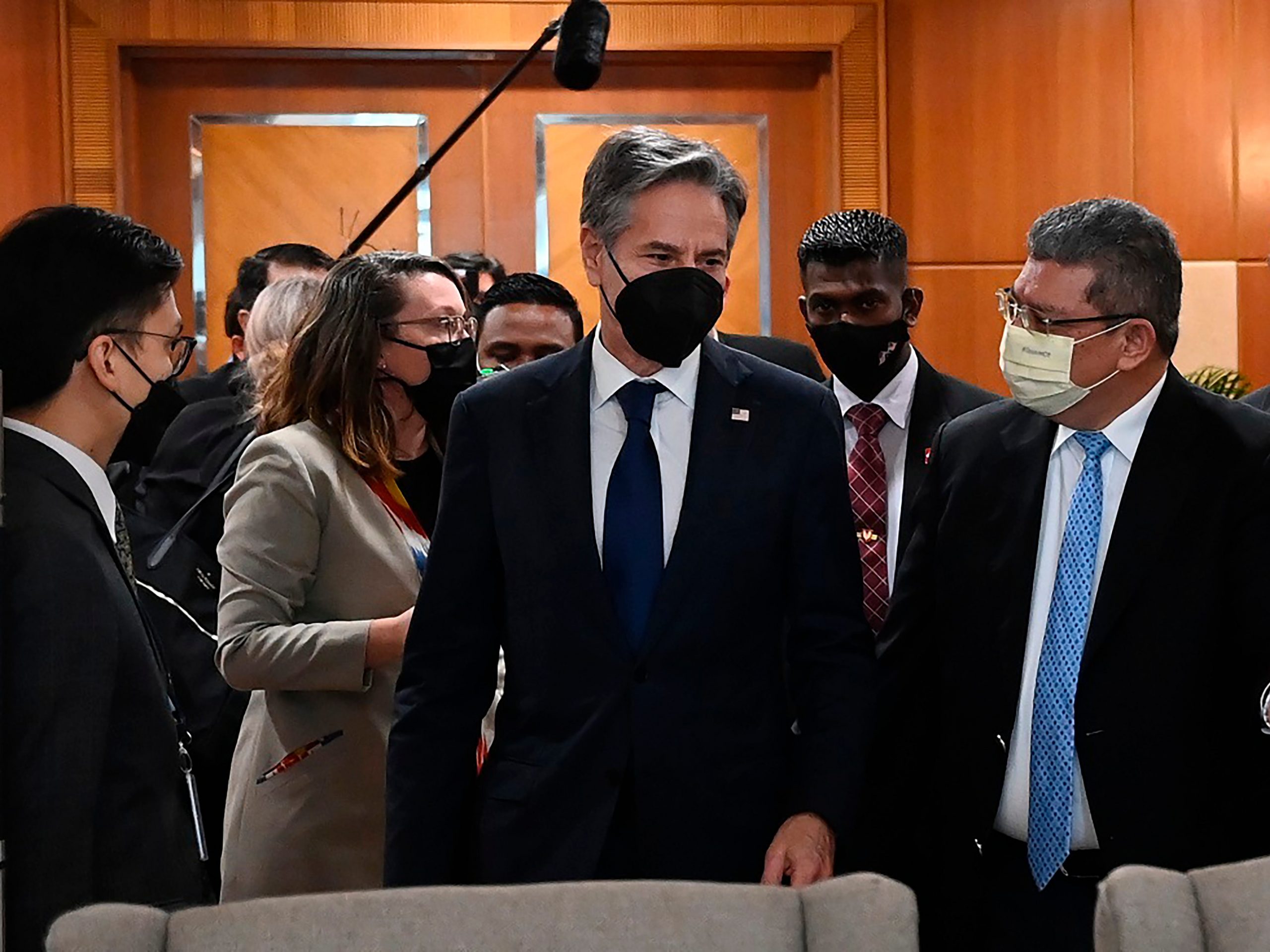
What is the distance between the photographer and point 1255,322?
6305 millimetres

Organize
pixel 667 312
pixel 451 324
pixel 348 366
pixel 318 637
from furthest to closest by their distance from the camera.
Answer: pixel 451 324, pixel 348 366, pixel 318 637, pixel 667 312

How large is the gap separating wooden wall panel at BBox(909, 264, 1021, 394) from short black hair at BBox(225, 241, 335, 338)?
7.52 feet

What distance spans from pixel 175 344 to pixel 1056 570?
1.34 metres

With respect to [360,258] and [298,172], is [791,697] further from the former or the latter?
[298,172]

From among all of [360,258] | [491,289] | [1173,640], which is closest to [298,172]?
[491,289]

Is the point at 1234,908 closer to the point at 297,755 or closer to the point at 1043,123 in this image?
the point at 297,755

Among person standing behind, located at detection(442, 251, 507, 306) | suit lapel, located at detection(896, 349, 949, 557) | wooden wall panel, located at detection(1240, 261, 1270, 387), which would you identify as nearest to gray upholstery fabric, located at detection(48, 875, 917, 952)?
suit lapel, located at detection(896, 349, 949, 557)

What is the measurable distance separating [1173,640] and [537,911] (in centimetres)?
120

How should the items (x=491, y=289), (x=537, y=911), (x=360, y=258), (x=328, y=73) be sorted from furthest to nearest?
(x=328, y=73), (x=491, y=289), (x=360, y=258), (x=537, y=911)

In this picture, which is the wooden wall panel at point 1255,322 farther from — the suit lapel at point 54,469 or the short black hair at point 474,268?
the suit lapel at point 54,469

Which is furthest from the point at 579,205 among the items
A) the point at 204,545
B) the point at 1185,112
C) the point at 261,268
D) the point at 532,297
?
the point at 204,545

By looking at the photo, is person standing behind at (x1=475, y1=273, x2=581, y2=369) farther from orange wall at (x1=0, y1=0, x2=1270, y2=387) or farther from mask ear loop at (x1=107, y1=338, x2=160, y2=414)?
orange wall at (x1=0, y1=0, x2=1270, y2=387)

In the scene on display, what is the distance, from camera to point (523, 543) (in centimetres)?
221

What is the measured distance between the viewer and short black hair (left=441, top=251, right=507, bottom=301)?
17.8 ft
